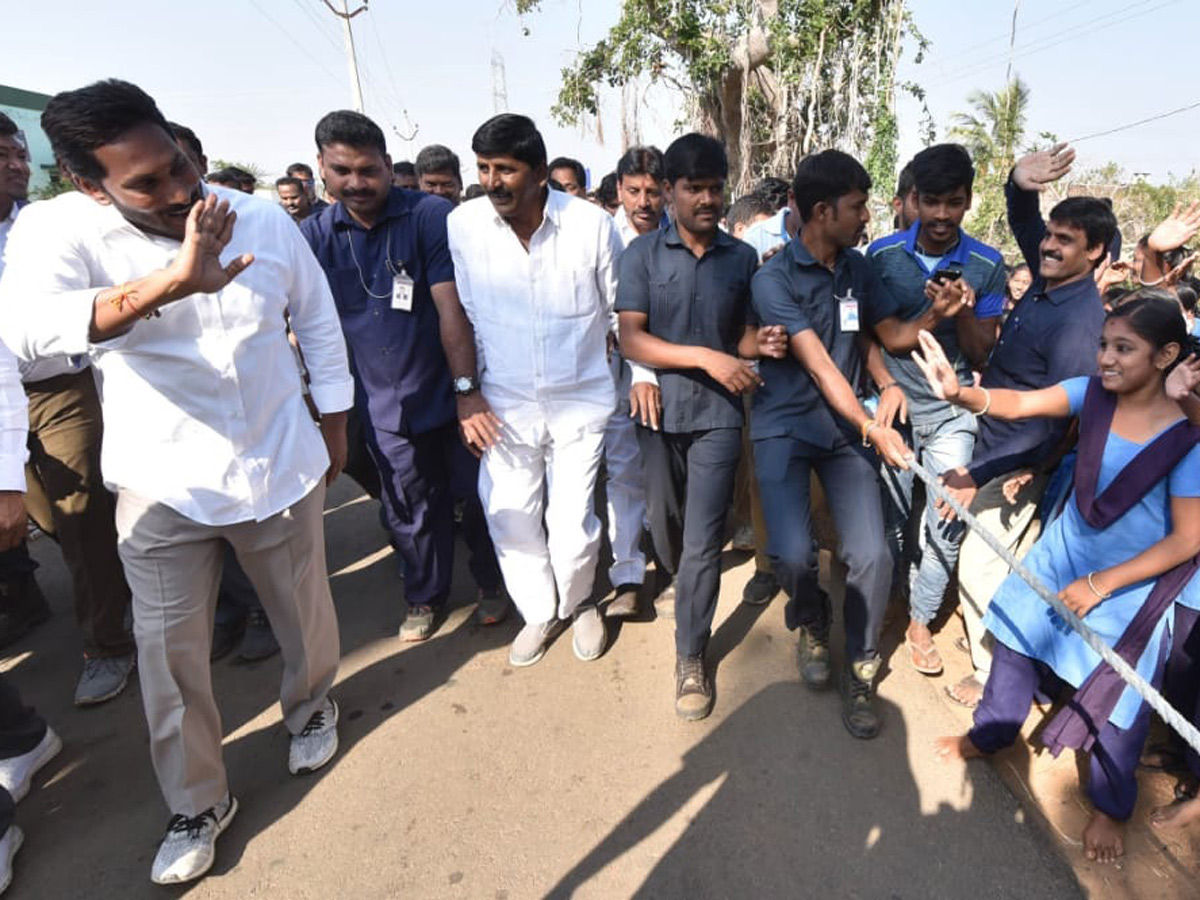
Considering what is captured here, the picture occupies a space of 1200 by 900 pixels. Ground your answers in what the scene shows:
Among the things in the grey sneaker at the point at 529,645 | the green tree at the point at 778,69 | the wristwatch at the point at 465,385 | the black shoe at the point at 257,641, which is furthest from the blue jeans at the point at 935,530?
the green tree at the point at 778,69

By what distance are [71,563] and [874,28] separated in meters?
12.5

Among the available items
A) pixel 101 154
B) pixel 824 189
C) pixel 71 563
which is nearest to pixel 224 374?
pixel 101 154

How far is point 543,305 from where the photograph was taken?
2572 mm

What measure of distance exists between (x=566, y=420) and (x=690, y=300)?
68cm

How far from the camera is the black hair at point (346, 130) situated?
255 centimetres

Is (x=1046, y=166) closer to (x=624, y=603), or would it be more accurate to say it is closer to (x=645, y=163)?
(x=645, y=163)

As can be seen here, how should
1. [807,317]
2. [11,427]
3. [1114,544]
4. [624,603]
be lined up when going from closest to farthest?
[11,427] → [1114,544] → [807,317] → [624,603]

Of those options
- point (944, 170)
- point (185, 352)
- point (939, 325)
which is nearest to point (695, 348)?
point (939, 325)

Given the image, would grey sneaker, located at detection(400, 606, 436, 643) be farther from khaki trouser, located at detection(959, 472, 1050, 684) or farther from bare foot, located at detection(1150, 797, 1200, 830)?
bare foot, located at detection(1150, 797, 1200, 830)

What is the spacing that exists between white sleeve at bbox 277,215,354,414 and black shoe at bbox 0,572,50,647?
2253mm

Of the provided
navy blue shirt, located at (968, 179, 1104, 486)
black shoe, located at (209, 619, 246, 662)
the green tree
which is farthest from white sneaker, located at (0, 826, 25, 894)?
the green tree

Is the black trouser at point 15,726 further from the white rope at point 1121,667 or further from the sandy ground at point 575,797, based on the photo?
the white rope at point 1121,667

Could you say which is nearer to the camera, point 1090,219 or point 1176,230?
point 1090,219

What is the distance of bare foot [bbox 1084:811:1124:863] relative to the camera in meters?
1.91
